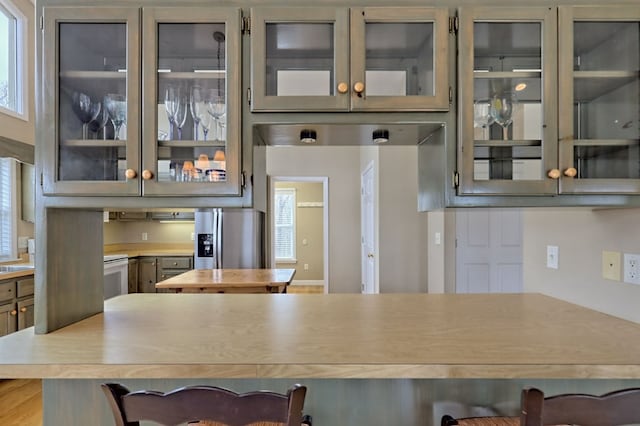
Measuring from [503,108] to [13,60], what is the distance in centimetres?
434

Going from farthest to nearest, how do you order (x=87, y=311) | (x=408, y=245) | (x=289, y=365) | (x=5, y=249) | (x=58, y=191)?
(x=408, y=245)
(x=5, y=249)
(x=87, y=311)
(x=58, y=191)
(x=289, y=365)

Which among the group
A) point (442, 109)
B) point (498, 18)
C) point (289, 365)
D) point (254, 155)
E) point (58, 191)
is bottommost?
point (289, 365)

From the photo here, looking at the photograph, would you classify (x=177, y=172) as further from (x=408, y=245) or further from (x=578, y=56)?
(x=408, y=245)

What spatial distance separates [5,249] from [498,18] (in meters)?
4.42

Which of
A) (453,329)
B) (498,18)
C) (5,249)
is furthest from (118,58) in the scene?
(5,249)

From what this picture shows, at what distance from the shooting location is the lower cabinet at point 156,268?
16.9 ft

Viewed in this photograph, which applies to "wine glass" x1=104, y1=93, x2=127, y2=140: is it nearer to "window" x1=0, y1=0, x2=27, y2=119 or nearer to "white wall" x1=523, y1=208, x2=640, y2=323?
"white wall" x1=523, y1=208, x2=640, y2=323

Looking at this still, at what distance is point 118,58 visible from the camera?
3.89 feet

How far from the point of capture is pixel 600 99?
1231 millimetres

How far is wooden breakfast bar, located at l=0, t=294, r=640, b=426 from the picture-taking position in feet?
2.96

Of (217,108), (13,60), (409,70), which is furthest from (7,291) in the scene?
(409,70)

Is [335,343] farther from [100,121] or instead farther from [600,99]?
[600,99]

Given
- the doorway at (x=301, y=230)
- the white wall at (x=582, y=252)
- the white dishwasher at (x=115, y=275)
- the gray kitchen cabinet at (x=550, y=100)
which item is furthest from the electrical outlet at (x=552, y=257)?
the doorway at (x=301, y=230)

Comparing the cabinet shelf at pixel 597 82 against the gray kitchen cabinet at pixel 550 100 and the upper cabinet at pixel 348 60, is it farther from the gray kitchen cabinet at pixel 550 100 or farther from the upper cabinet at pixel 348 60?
the upper cabinet at pixel 348 60
